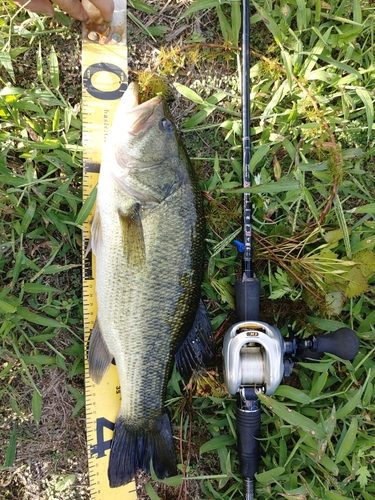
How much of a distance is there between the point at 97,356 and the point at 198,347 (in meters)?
0.64

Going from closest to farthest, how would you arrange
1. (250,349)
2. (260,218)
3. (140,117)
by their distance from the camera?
(140,117), (250,349), (260,218)

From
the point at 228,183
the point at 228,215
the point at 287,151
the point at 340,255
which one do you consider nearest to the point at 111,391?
the point at 228,215

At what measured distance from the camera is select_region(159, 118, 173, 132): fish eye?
2.32 metres

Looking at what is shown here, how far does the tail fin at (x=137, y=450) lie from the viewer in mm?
2561

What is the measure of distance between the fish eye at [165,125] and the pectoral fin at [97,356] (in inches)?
48.7

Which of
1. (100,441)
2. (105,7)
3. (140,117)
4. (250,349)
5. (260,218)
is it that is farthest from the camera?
(260,218)

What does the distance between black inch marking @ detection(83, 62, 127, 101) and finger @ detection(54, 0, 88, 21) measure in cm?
29

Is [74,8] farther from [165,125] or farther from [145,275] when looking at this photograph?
[145,275]

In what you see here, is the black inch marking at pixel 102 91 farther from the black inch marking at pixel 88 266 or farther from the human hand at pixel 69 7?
the black inch marking at pixel 88 266

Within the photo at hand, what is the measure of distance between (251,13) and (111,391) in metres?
2.74

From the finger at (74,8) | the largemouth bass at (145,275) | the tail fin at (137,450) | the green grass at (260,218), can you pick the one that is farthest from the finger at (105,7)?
the tail fin at (137,450)

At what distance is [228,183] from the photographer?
273cm

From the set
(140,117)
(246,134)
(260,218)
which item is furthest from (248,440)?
(140,117)

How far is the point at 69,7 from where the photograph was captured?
2.46m
